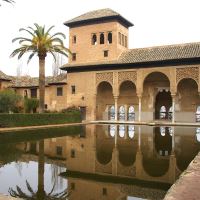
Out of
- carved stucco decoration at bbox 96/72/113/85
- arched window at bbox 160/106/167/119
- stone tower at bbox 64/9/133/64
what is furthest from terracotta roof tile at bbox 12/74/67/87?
arched window at bbox 160/106/167/119

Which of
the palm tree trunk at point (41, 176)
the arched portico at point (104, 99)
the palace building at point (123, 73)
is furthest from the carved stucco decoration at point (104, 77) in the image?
the palm tree trunk at point (41, 176)

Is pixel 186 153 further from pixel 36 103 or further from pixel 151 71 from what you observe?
pixel 36 103

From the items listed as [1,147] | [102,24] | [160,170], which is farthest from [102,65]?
[160,170]

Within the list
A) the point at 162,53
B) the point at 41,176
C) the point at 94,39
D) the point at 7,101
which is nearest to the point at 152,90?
the point at 162,53

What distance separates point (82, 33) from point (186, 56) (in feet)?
43.0

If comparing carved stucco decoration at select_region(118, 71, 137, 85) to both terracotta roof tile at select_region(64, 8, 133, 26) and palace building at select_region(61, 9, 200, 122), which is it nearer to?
palace building at select_region(61, 9, 200, 122)

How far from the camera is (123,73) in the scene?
33.0 meters

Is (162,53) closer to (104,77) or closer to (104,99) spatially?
(104,77)

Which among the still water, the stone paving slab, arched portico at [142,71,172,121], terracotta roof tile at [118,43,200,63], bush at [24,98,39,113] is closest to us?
the stone paving slab

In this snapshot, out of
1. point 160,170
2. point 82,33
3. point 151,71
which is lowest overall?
point 160,170

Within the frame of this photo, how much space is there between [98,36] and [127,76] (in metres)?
6.54

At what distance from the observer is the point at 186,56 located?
96.8 ft

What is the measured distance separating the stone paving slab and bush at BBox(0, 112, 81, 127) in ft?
59.2

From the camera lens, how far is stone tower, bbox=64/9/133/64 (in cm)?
3497
